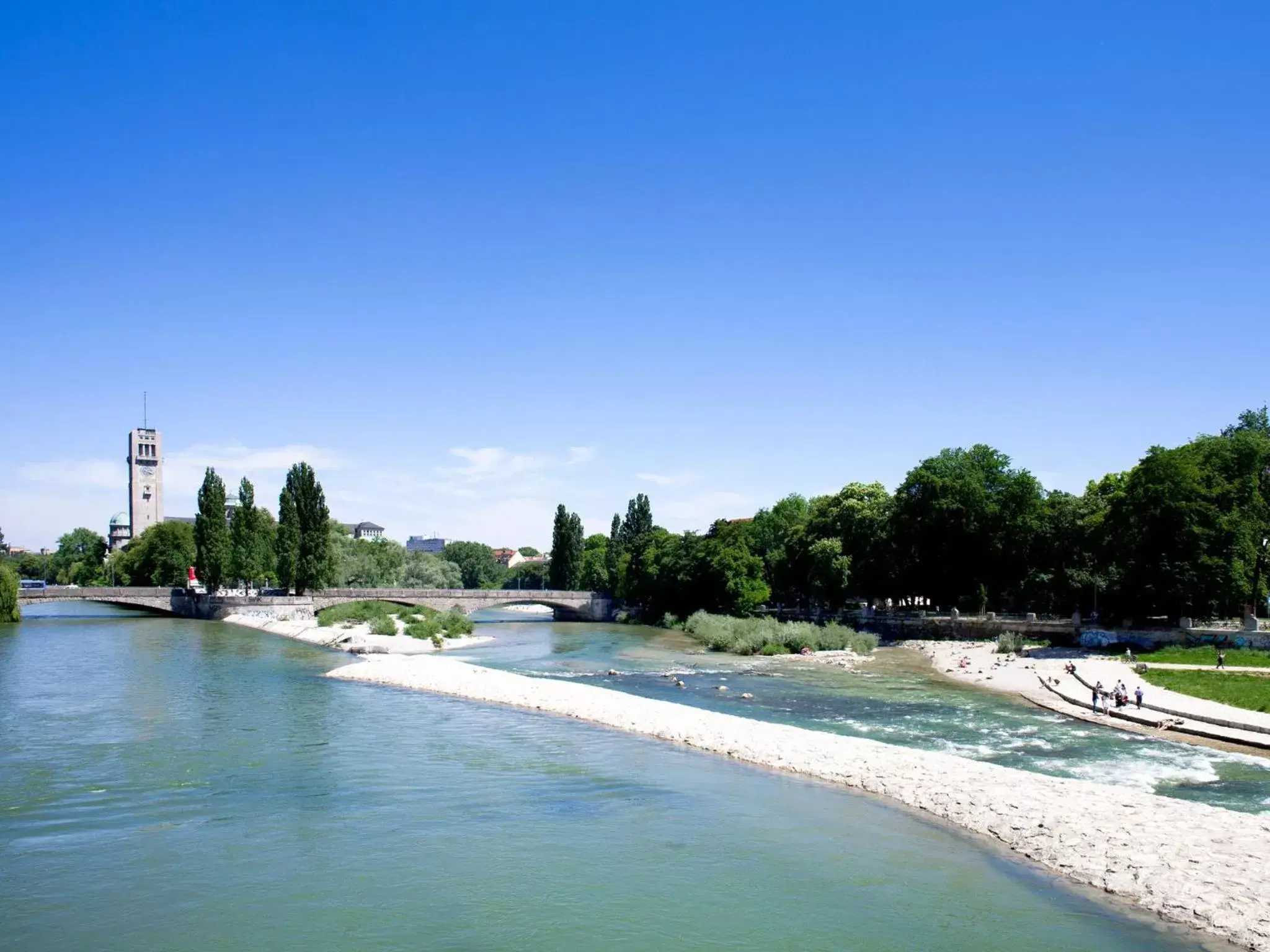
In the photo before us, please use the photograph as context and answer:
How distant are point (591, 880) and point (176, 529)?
431 feet

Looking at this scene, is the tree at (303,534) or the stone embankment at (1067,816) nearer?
the stone embankment at (1067,816)

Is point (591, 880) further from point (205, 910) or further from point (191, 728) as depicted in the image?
point (191, 728)

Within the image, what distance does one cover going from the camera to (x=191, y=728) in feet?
117

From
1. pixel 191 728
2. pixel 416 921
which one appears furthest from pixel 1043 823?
pixel 191 728

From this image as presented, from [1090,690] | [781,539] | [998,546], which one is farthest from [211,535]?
[1090,690]

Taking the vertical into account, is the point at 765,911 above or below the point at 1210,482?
below

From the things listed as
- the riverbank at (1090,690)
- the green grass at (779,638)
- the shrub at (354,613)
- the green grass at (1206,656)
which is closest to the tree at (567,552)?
the shrub at (354,613)

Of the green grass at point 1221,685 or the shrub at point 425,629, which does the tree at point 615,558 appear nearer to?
the shrub at point 425,629

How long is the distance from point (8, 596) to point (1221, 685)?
3703 inches

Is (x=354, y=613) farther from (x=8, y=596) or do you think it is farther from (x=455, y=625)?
(x=8, y=596)

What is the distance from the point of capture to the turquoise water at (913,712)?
92.9ft

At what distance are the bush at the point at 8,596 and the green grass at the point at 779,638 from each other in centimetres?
6335

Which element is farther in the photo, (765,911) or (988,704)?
(988,704)

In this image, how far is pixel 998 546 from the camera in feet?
246
